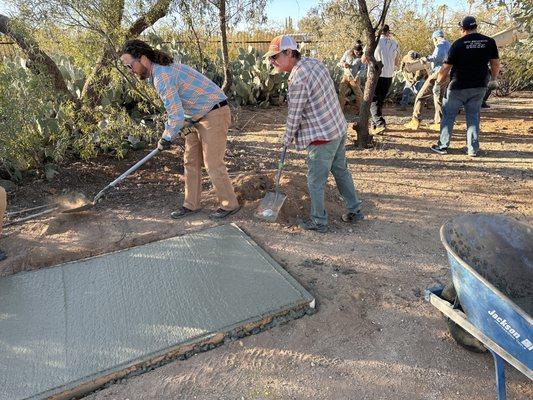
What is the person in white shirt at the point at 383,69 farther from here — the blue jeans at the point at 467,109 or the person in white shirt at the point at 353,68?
the blue jeans at the point at 467,109

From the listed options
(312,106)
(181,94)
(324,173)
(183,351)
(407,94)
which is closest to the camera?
(183,351)

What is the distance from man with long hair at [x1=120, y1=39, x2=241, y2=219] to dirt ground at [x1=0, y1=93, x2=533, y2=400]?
0.92 feet

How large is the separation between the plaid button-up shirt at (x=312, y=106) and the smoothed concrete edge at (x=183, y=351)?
1357 millimetres

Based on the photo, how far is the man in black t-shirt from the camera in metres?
5.35

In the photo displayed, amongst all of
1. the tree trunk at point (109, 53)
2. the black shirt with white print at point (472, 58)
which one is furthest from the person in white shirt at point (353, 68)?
the tree trunk at point (109, 53)

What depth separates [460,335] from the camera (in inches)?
97.8

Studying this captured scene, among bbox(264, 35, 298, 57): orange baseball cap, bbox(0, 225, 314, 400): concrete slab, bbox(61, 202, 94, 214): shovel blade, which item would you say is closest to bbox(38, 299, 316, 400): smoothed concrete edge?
bbox(0, 225, 314, 400): concrete slab

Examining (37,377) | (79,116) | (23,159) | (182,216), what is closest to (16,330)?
(37,377)

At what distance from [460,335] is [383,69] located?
18.3 feet

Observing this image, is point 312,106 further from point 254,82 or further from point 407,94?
point 407,94

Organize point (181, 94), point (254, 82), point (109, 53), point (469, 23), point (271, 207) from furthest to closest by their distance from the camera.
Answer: point (254, 82) < point (469, 23) < point (109, 53) < point (271, 207) < point (181, 94)

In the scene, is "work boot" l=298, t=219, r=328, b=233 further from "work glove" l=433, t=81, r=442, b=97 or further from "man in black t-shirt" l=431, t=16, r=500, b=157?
"work glove" l=433, t=81, r=442, b=97

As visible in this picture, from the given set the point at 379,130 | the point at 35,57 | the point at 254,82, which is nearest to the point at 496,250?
the point at 379,130

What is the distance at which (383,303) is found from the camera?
2.94 metres
